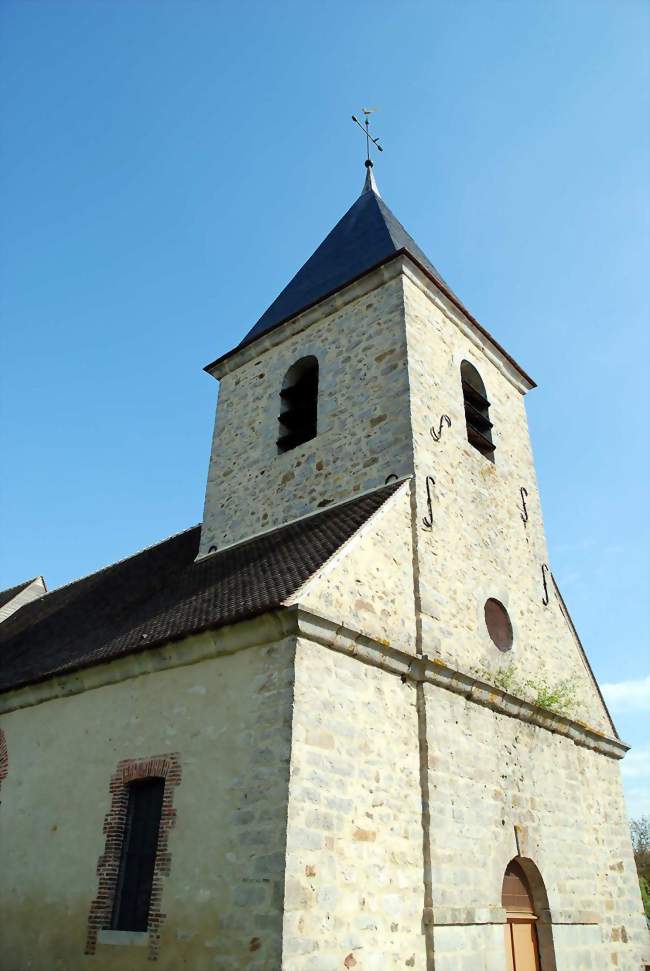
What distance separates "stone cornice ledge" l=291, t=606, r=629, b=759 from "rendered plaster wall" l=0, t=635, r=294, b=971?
1.43 feet

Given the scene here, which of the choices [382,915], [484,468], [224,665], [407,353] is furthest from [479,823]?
[407,353]

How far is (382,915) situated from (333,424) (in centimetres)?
637

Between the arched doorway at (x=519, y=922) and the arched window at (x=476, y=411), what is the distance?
577cm

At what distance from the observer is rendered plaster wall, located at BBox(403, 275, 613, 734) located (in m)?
8.37

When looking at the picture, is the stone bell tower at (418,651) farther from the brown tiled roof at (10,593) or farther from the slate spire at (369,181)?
the brown tiled roof at (10,593)

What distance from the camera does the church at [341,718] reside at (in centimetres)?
580

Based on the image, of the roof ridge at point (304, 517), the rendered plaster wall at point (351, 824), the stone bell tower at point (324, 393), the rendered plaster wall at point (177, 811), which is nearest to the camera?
the rendered plaster wall at point (351, 824)

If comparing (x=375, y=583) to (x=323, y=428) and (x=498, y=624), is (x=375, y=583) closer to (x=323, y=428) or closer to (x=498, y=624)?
(x=498, y=624)

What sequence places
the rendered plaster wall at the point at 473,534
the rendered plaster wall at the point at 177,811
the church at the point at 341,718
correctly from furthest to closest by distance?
the rendered plaster wall at the point at 473,534 < the church at the point at 341,718 < the rendered plaster wall at the point at 177,811

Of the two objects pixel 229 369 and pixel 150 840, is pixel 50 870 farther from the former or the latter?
pixel 229 369

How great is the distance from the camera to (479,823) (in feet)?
23.6

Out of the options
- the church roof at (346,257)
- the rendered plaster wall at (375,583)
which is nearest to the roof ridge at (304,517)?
the rendered plaster wall at (375,583)

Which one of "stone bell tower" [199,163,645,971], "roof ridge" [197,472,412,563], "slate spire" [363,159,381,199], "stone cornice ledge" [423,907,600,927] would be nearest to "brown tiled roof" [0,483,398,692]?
"roof ridge" [197,472,412,563]

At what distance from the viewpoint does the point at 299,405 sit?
11.7 meters
